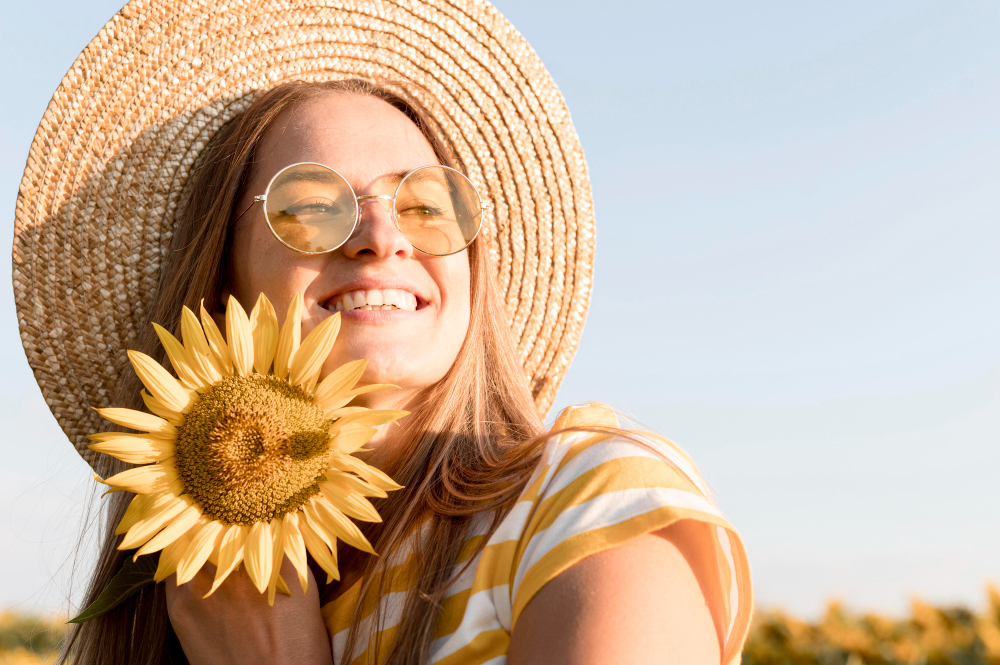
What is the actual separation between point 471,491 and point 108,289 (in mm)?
1449

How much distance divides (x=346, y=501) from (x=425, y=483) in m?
0.46

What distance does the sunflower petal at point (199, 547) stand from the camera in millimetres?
1552

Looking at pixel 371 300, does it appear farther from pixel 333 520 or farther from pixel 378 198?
pixel 333 520

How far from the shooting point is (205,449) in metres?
1.57

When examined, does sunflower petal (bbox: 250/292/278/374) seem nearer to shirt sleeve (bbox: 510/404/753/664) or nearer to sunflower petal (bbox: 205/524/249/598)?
sunflower petal (bbox: 205/524/249/598)

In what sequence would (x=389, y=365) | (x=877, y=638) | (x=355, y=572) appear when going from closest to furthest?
(x=355, y=572) < (x=389, y=365) < (x=877, y=638)

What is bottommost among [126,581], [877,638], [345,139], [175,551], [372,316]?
[877,638]

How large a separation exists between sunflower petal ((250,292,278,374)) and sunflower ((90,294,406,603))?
2cm

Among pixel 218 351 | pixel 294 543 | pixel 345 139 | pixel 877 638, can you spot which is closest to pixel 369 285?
pixel 345 139

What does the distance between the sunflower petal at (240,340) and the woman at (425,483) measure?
47 centimetres

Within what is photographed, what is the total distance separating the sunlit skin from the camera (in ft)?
4.72

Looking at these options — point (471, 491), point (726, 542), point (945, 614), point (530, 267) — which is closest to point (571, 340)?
point (530, 267)

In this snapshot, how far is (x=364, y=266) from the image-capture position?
217 centimetres

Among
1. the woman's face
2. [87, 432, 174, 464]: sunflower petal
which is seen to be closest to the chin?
the woman's face
